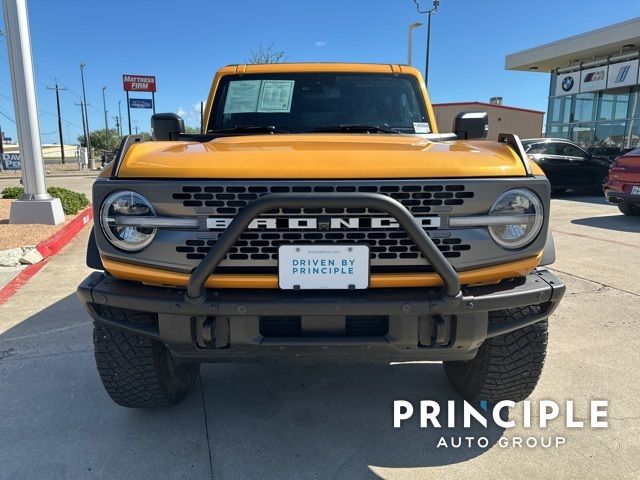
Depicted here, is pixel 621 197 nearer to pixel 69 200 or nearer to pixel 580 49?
pixel 69 200

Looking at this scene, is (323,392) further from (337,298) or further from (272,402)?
(337,298)

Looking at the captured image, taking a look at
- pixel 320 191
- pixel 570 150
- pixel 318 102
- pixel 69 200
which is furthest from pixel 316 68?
pixel 570 150

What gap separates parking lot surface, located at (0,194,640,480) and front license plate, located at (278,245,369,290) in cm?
93

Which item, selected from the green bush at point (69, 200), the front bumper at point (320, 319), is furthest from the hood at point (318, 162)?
the green bush at point (69, 200)

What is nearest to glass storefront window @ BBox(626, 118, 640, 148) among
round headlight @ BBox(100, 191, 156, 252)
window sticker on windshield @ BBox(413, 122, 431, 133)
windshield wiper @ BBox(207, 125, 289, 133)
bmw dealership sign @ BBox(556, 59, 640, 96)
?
bmw dealership sign @ BBox(556, 59, 640, 96)

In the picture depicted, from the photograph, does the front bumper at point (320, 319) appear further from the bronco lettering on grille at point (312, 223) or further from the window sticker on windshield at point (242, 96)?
the window sticker on windshield at point (242, 96)

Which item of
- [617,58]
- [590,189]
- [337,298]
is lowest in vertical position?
[590,189]

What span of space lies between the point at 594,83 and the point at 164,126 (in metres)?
22.2

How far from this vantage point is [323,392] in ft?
9.73

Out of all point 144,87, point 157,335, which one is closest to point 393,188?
point 157,335

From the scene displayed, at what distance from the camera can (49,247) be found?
6.63 m

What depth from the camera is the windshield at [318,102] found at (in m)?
3.40

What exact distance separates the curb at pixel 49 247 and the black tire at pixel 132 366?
287 cm

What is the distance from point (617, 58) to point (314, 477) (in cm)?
2277
